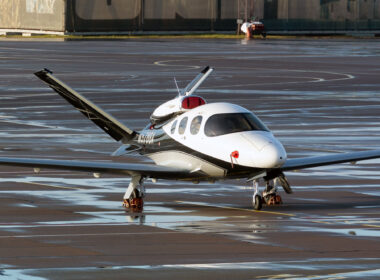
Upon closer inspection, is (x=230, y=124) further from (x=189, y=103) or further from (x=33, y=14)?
(x=33, y=14)

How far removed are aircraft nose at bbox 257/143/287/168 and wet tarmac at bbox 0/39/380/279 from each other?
1140 mm

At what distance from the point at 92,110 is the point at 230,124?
5375 mm

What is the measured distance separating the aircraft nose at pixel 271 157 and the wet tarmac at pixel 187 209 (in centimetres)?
114

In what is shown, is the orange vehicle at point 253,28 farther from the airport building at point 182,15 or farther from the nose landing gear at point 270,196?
the nose landing gear at point 270,196

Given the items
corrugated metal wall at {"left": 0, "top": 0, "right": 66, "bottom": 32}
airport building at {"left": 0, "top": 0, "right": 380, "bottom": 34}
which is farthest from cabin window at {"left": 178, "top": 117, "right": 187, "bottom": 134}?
corrugated metal wall at {"left": 0, "top": 0, "right": 66, "bottom": 32}

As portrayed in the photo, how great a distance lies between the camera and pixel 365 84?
70.2 metres

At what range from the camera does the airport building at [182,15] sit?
460 feet

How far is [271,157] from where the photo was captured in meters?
23.7

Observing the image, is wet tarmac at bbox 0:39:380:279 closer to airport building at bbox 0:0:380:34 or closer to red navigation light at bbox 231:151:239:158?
red navigation light at bbox 231:151:239:158

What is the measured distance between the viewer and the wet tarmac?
18.5m

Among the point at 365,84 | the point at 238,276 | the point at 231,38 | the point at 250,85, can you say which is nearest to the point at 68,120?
the point at 250,85

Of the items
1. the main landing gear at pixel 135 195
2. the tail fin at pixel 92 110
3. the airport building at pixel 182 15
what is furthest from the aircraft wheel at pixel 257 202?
the airport building at pixel 182 15

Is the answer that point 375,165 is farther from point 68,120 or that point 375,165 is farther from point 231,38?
point 231,38

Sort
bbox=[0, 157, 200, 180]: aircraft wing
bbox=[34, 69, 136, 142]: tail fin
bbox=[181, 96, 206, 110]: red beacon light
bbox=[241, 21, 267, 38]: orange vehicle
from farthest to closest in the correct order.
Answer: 1. bbox=[241, 21, 267, 38]: orange vehicle
2. bbox=[34, 69, 136, 142]: tail fin
3. bbox=[181, 96, 206, 110]: red beacon light
4. bbox=[0, 157, 200, 180]: aircraft wing
